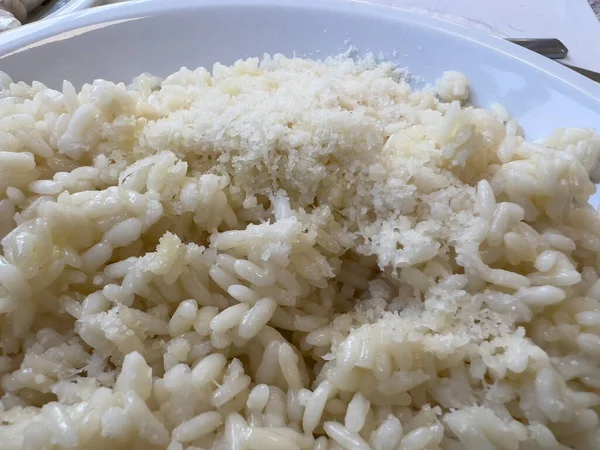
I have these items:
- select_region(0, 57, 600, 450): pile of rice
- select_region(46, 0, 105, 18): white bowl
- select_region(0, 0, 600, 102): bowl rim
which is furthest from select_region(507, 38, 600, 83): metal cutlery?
select_region(46, 0, 105, 18): white bowl

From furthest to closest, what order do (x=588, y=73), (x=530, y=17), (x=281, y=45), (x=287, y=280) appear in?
(x=530, y=17) < (x=588, y=73) < (x=281, y=45) < (x=287, y=280)

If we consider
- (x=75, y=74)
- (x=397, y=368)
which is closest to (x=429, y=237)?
(x=397, y=368)

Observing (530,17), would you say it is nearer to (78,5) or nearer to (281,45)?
(281,45)

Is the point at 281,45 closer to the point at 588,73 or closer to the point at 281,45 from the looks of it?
the point at 281,45

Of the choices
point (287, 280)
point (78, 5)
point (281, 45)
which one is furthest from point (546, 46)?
point (78, 5)

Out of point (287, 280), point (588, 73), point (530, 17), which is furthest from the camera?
point (530, 17)

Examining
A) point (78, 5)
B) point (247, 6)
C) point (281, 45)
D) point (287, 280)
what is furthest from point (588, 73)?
point (78, 5)

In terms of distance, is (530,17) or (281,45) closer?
(281,45)

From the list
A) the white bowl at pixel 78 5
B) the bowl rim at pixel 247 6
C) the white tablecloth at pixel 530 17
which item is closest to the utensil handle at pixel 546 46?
the white tablecloth at pixel 530 17

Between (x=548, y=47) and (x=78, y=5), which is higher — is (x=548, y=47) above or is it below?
above
